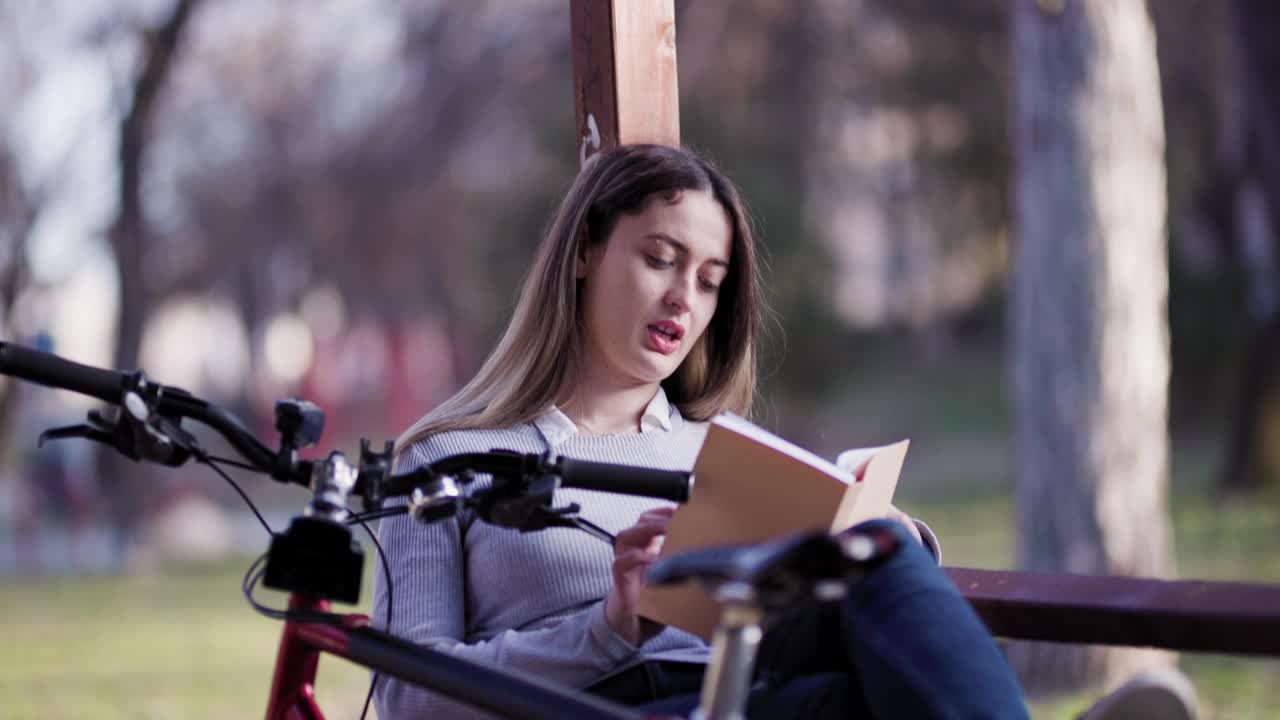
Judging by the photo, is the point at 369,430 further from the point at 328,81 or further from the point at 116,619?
the point at 116,619

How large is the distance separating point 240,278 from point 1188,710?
24.1 metres

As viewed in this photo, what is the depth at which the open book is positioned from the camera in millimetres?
2125

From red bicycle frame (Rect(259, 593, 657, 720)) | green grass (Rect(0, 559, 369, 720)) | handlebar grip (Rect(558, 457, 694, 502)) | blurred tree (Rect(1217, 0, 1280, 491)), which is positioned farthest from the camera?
blurred tree (Rect(1217, 0, 1280, 491))

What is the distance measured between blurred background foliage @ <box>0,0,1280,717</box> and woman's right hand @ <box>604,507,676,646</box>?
6748 mm

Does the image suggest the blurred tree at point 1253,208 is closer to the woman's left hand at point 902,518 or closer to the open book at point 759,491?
the woman's left hand at point 902,518

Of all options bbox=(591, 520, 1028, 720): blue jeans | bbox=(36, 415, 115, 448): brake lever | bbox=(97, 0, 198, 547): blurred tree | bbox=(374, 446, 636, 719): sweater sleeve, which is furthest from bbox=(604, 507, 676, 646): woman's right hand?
bbox=(97, 0, 198, 547): blurred tree

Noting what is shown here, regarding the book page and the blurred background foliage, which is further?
the blurred background foliage

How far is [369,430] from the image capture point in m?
23.6

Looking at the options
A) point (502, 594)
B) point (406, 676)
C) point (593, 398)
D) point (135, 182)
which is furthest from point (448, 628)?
point (135, 182)

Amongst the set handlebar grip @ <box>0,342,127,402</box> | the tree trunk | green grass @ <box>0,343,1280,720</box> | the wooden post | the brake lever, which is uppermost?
the wooden post

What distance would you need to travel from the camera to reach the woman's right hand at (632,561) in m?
2.24

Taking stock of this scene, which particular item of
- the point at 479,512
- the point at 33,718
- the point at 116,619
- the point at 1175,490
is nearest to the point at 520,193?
the point at 1175,490

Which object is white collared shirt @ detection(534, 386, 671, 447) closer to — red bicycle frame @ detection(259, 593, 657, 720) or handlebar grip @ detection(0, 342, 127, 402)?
red bicycle frame @ detection(259, 593, 657, 720)

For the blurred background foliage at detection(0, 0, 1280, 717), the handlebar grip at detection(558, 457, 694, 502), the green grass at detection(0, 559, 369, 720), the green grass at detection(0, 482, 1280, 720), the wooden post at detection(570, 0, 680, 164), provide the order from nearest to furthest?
the handlebar grip at detection(558, 457, 694, 502), the wooden post at detection(570, 0, 680, 164), the green grass at detection(0, 482, 1280, 720), the green grass at detection(0, 559, 369, 720), the blurred background foliage at detection(0, 0, 1280, 717)
